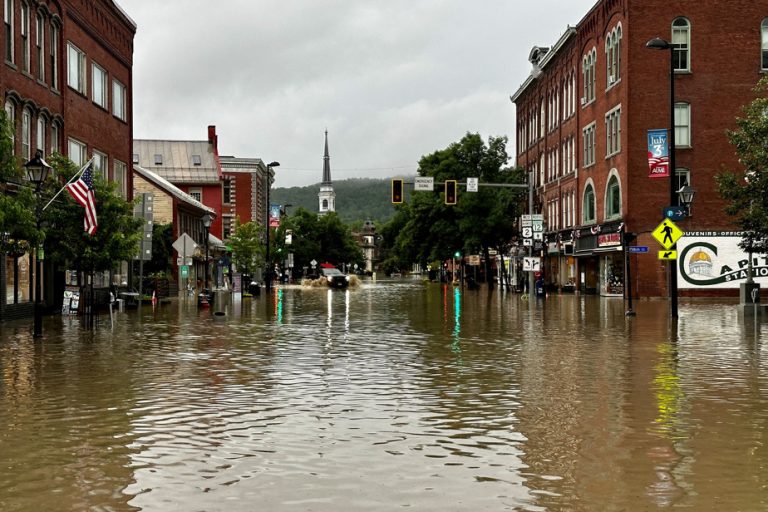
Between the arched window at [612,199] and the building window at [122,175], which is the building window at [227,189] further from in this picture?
the building window at [122,175]

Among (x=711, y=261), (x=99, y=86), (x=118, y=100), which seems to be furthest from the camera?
(x=711, y=261)

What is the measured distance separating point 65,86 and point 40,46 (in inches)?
103

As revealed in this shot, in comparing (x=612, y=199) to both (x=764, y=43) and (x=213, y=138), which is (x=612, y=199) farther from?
(x=213, y=138)

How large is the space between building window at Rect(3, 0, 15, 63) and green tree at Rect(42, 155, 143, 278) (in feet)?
11.9

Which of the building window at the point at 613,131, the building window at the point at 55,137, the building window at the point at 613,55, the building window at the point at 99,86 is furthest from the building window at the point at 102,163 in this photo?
the building window at the point at 613,55

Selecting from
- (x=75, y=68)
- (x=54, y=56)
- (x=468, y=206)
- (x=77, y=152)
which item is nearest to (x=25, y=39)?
(x=54, y=56)

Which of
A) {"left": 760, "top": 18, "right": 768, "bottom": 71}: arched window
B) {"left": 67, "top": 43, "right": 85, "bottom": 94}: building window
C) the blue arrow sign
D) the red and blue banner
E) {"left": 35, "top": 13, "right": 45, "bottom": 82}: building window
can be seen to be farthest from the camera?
{"left": 760, "top": 18, "right": 768, "bottom": 71}: arched window

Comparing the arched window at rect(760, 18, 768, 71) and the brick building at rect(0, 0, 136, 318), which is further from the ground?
the arched window at rect(760, 18, 768, 71)

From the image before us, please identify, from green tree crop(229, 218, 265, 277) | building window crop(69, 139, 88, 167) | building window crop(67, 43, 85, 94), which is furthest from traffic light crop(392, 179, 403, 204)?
green tree crop(229, 218, 265, 277)

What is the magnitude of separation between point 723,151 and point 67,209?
36.2 m

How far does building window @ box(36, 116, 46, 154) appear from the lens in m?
34.5

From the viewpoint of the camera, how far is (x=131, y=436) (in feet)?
31.8

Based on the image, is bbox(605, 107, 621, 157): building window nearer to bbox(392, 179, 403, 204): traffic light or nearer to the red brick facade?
bbox(392, 179, 403, 204): traffic light

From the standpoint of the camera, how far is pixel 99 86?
140ft
